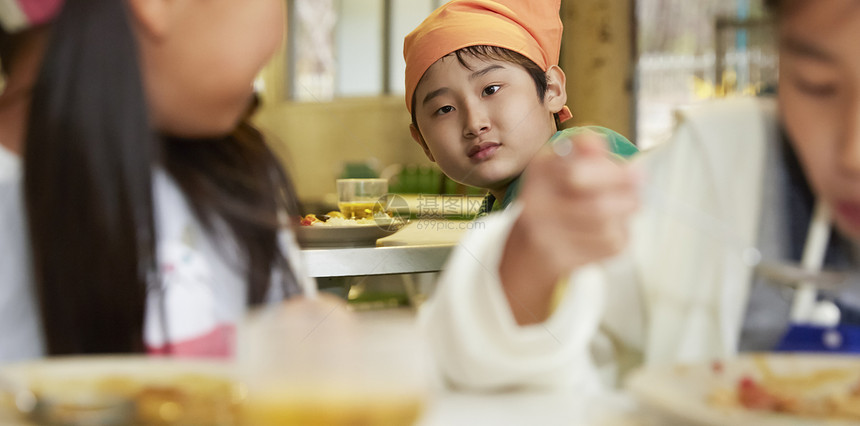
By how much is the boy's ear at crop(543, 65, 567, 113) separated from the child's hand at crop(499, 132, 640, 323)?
1.13ft

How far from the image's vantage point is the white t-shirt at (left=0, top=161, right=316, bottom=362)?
0.30 meters

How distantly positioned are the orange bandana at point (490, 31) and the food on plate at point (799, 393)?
341mm

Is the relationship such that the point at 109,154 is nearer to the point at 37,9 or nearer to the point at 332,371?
the point at 37,9

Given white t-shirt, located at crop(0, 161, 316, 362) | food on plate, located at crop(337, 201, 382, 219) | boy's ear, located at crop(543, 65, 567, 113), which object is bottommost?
food on plate, located at crop(337, 201, 382, 219)

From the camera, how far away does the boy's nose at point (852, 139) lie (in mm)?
248

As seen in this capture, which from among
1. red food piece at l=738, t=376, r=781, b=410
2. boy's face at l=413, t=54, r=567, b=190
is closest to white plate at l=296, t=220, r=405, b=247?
boy's face at l=413, t=54, r=567, b=190


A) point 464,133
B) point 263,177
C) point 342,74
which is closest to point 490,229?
point 263,177

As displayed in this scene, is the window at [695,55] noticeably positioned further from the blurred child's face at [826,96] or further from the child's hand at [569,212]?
the child's hand at [569,212]

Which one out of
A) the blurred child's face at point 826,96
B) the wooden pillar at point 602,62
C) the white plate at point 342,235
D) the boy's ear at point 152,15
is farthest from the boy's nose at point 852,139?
the white plate at point 342,235

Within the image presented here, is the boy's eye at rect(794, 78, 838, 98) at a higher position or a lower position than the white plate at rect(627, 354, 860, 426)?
higher

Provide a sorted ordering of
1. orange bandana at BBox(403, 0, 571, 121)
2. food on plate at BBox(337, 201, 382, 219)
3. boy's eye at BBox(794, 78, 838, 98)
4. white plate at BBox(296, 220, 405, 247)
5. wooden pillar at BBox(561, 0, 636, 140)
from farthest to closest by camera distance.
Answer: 1. food on plate at BBox(337, 201, 382, 219)
2. white plate at BBox(296, 220, 405, 247)
3. orange bandana at BBox(403, 0, 571, 121)
4. wooden pillar at BBox(561, 0, 636, 140)
5. boy's eye at BBox(794, 78, 838, 98)

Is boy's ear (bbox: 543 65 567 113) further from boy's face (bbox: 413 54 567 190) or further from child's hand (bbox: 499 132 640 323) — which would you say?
child's hand (bbox: 499 132 640 323)

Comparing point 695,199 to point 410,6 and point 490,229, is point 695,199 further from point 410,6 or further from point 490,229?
point 410,6

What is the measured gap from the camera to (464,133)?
21.8 inches
